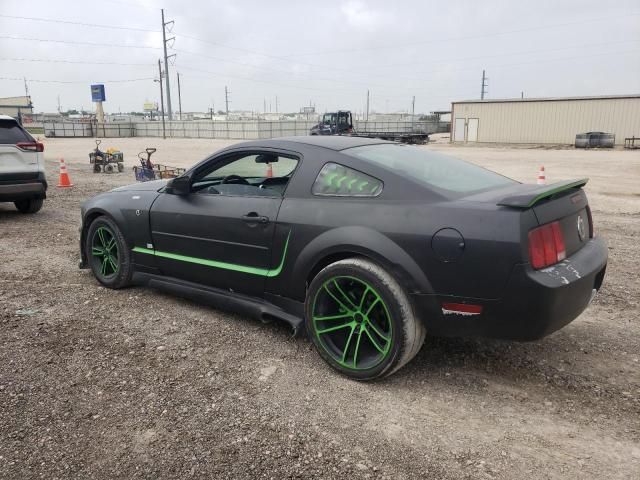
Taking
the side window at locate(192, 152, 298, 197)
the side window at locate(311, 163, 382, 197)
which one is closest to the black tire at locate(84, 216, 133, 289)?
the side window at locate(192, 152, 298, 197)

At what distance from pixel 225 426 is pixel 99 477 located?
65 cm

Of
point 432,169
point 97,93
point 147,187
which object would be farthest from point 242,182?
point 97,93

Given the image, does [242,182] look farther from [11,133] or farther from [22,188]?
[11,133]

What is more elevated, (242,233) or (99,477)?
(242,233)

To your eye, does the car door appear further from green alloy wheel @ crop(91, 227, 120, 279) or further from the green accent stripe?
green alloy wheel @ crop(91, 227, 120, 279)

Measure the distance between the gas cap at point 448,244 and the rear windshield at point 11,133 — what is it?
7796 mm

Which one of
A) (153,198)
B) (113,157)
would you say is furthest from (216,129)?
(153,198)

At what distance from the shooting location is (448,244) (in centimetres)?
287

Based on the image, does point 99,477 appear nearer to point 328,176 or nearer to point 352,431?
point 352,431

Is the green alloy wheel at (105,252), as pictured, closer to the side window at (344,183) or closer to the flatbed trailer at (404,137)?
the side window at (344,183)

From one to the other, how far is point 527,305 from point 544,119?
1619 inches

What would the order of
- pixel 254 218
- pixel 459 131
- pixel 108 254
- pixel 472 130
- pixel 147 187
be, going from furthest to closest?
1. pixel 459 131
2. pixel 472 130
3. pixel 108 254
4. pixel 147 187
5. pixel 254 218

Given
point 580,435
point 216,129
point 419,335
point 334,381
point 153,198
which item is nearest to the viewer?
point 580,435

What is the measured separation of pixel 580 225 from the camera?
332 centimetres
